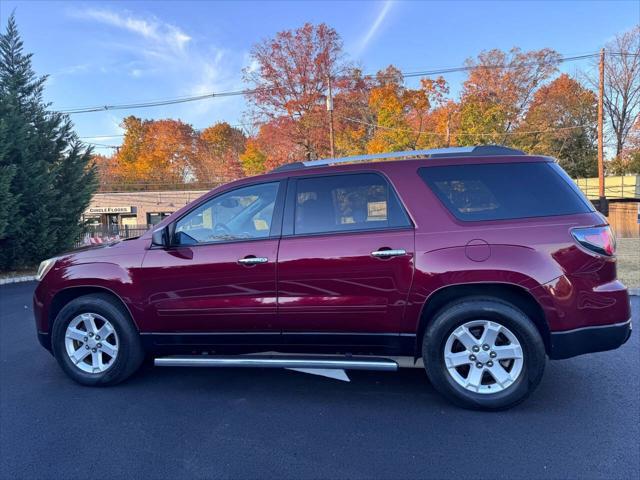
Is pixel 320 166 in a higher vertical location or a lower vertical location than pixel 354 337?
higher

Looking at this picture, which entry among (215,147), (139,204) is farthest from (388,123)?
(215,147)

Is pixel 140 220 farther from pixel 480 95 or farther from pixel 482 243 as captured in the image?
pixel 482 243

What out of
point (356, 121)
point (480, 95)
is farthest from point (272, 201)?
point (480, 95)

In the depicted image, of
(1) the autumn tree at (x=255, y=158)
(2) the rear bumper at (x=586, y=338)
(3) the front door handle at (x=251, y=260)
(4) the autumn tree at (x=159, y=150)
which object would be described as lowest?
(2) the rear bumper at (x=586, y=338)

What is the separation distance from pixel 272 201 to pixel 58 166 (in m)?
11.7

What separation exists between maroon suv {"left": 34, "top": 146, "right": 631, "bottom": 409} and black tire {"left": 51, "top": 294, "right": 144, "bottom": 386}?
0.5 inches

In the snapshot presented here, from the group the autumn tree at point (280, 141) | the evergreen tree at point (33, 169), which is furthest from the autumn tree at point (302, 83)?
the evergreen tree at point (33, 169)

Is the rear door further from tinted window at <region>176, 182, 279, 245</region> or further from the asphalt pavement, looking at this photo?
the asphalt pavement

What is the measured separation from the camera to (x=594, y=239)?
3.06 m

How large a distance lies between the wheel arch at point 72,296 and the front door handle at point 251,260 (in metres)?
1.17

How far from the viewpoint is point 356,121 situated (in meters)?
29.2

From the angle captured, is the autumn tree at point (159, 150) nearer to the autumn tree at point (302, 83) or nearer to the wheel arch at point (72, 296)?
the autumn tree at point (302, 83)

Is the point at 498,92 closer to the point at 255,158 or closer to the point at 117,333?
the point at 255,158

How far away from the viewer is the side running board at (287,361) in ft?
10.7
